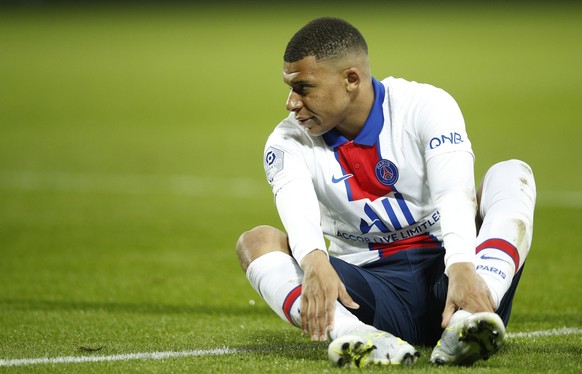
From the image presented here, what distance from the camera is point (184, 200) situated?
35.1 ft

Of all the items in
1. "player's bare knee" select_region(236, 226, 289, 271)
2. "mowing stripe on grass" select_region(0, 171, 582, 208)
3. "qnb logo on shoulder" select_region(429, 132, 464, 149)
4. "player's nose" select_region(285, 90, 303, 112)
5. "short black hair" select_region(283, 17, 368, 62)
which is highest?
"short black hair" select_region(283, 17, 368, 62)

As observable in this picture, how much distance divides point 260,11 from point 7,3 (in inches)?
347

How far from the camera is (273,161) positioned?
15.2 feet

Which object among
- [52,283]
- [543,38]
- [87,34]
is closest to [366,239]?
[52,283]

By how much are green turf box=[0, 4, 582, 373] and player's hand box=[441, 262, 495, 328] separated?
0.81ft

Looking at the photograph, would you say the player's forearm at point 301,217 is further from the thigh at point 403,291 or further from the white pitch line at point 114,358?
the white pitch line at point 114,358

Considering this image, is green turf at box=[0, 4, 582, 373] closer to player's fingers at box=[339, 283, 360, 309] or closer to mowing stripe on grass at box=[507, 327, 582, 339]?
mowing stripe on grass at box=[507, 327, 582, 339]

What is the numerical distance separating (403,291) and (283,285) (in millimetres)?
601

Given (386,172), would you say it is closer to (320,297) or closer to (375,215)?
(375,215)

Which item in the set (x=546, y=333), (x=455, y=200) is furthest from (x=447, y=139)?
(x=546, y=333)

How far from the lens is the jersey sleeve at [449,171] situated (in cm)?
417

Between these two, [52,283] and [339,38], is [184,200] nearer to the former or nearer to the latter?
[52,283]

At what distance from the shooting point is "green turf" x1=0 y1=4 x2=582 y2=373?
17.1ft

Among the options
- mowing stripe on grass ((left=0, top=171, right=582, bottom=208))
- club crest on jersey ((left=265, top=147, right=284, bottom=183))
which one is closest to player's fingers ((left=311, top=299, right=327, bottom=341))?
club crest on jersey ((left=265, top=147, right=284, bottom=183))
